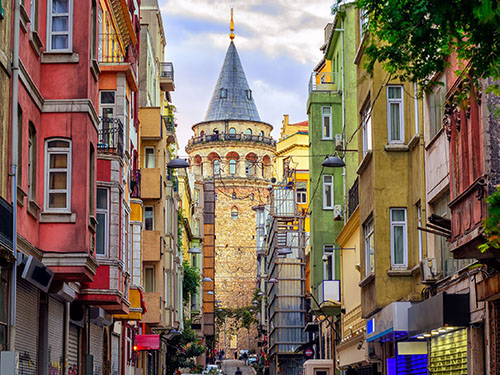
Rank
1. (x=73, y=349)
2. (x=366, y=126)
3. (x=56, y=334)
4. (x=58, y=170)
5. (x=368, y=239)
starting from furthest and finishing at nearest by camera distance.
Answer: (x=366, y=126)
(x=368, y=239)
(x=73, y=349)
(x=56, y=334)
(x=58, y=170)

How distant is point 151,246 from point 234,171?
102 m

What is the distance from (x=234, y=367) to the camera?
13062 centimetres

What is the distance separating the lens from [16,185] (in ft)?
54.4

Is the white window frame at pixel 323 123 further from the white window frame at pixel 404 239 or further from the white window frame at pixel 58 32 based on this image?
the white window frame at pixel 58 32

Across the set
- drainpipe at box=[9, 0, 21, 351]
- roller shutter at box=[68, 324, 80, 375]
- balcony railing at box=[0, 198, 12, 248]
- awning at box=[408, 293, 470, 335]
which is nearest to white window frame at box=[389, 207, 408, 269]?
awning at box=[408, 293, 470, 335]

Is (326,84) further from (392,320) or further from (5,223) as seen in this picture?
(5,223)

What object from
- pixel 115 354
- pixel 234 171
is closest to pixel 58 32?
pixel 115 354

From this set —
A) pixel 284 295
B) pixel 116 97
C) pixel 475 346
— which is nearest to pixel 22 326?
pixel 475 346

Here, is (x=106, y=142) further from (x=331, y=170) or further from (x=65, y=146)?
(x=331, y=170)

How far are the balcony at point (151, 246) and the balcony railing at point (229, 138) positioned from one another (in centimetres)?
9988

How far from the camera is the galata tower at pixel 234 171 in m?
141

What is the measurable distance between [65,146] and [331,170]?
25868mm

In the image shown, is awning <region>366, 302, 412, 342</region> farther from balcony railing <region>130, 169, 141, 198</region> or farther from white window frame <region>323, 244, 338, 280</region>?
white window frame <region>323, 244, 338, 280</region>

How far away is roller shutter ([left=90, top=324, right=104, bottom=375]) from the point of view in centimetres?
2777
